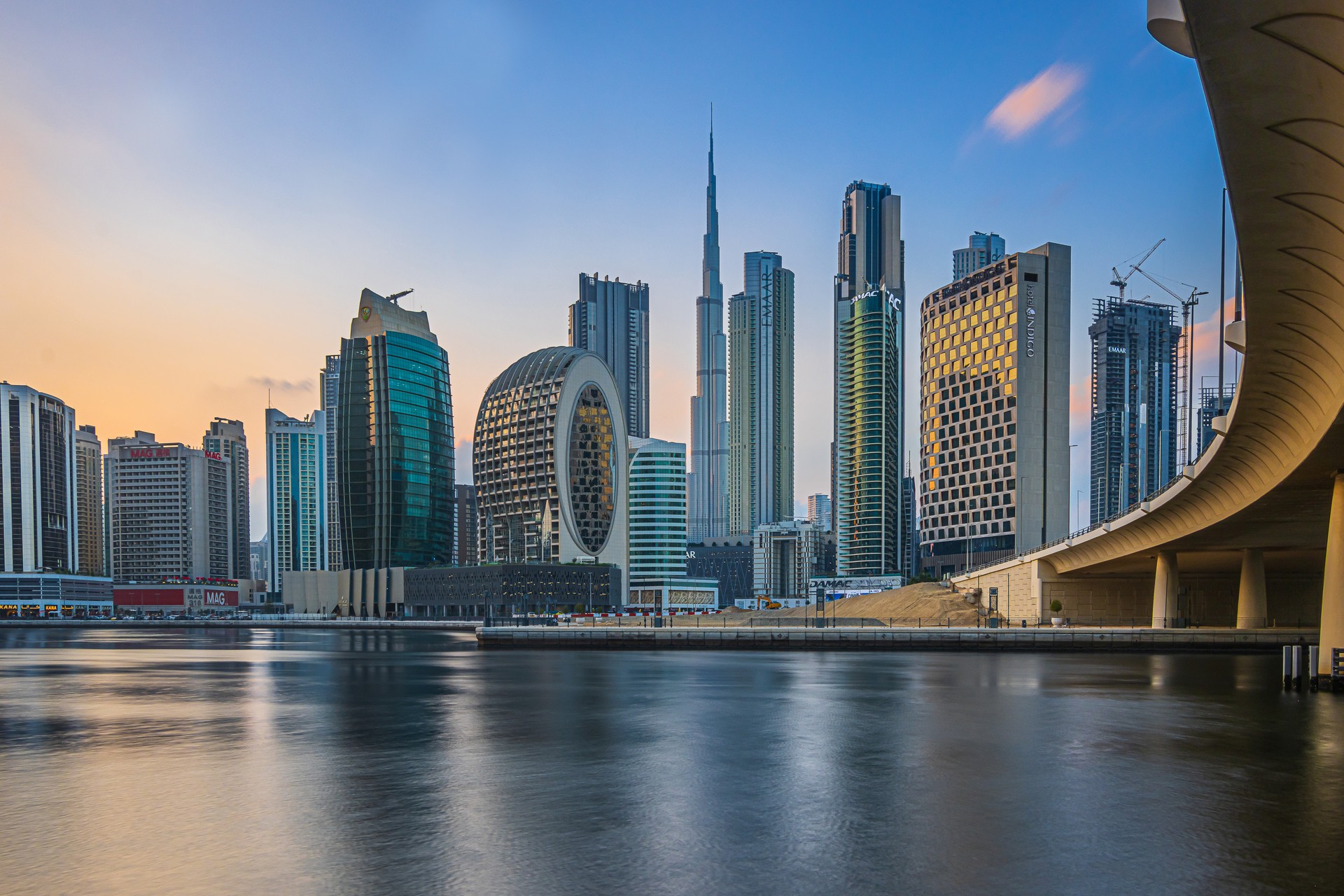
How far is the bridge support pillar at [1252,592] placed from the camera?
83.0m

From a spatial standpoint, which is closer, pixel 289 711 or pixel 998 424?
pixel 289 711

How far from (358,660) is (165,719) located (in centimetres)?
4158

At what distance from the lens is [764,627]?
93.2 metres

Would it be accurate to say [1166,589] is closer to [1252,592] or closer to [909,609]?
[1252,592]

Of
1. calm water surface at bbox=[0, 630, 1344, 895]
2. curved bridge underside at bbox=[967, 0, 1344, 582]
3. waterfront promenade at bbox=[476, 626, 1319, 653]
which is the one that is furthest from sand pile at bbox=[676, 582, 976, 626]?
calm water surface at bbox=[0, 630, 1344, 895]

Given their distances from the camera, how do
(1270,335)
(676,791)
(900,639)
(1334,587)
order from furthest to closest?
(900,639) < (1334,587) < (1270,335) < (676,791)

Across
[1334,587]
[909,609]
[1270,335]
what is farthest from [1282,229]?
[909,609]

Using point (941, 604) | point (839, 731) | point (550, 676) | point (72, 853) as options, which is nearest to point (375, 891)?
point (72, 853)

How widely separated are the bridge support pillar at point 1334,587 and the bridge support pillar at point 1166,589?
1635 inches

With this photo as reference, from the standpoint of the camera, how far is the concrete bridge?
1350 centimetres

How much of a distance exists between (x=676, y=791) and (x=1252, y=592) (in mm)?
77946

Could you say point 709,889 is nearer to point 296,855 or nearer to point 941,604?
point 296,855

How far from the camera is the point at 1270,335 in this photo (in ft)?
93.6

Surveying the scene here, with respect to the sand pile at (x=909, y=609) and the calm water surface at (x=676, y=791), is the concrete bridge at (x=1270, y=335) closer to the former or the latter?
the calm water surface at (x=676, y=791)
